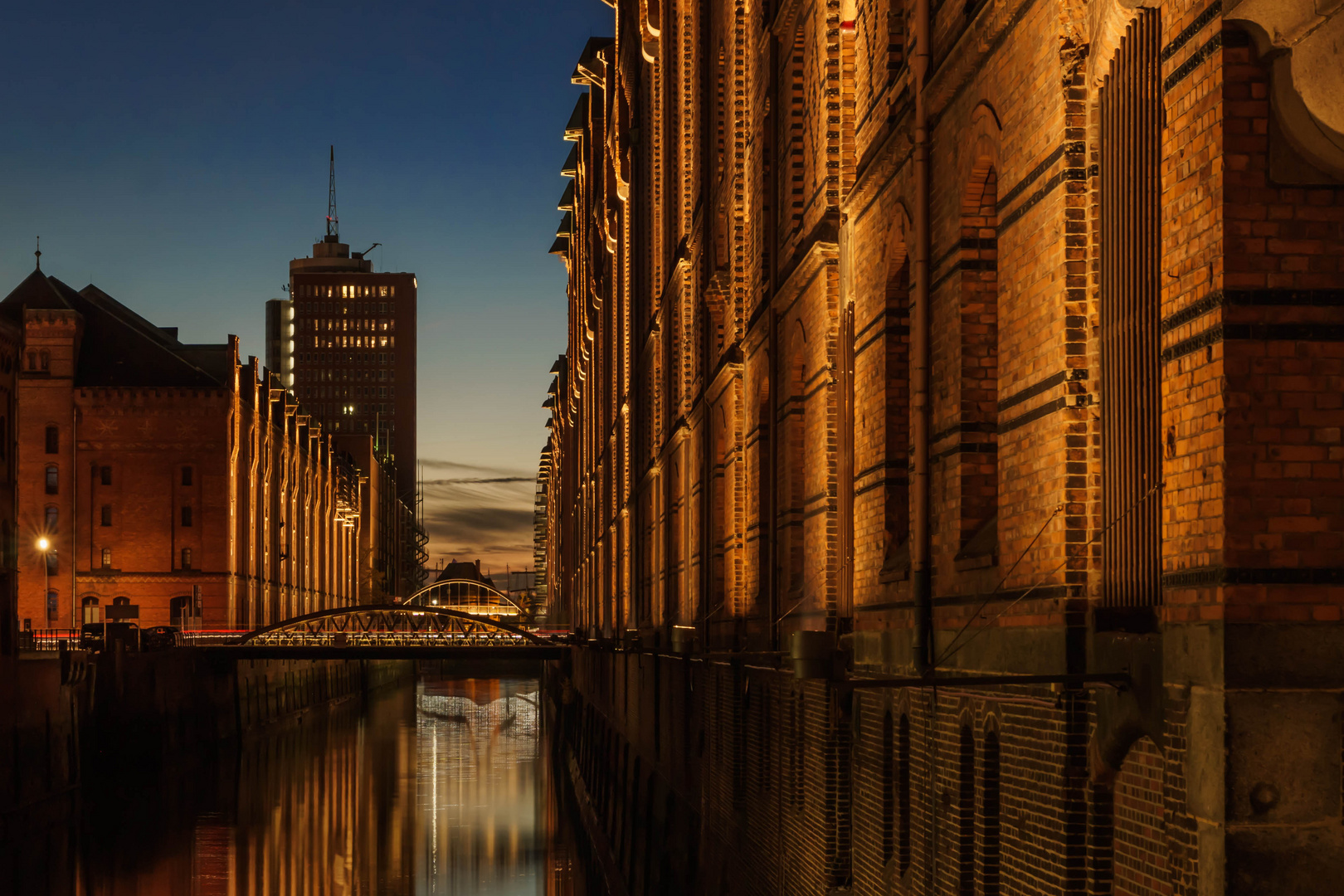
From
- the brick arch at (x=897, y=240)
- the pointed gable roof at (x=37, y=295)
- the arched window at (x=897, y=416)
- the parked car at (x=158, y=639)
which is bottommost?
the parked car at (x=158, y=639)

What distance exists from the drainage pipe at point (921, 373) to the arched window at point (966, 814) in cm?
82

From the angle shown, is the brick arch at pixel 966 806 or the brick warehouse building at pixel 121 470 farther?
the brick warehouse building at pixel 121 470

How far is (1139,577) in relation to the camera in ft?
24.9

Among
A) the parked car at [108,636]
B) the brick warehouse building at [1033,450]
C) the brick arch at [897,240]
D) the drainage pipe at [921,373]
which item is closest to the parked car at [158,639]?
the parked car at [108,636]

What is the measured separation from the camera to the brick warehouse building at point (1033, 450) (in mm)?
6375

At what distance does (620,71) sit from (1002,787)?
3734 cm

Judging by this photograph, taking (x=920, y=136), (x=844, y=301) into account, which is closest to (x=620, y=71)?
(x=844, y=301)

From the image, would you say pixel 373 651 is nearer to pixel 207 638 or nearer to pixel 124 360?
pixel 207 638

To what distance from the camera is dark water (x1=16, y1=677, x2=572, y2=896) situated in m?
31.2

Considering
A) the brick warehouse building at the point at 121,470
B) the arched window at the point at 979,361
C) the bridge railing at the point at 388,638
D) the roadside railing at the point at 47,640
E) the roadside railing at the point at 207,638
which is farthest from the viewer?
the brick warehouse building at the point at 121,470

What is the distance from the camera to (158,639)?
179ft

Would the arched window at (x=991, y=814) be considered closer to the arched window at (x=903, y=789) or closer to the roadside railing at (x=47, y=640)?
the arched window at (x=903, y=789)

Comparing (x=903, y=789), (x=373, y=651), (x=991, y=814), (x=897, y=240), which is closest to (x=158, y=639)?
(x=373, y=651)

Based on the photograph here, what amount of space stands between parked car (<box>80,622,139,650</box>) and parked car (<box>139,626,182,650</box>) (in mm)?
713
